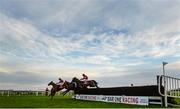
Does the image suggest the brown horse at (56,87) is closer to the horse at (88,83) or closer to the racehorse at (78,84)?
the racehorse at (78,84)

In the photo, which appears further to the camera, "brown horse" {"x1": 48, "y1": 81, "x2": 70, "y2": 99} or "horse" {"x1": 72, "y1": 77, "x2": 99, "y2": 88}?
"brown horse" {"x1": 48, "y1": 81, "x2": 70, "y2": 99}

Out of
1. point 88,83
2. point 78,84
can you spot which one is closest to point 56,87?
point 78,84

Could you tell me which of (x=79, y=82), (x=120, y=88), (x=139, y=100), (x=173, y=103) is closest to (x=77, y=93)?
(x=79, y=82)

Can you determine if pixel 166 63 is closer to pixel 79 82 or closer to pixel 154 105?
pixel 154 105

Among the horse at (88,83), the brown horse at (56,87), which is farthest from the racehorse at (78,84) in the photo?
the brown horse at (56,87)

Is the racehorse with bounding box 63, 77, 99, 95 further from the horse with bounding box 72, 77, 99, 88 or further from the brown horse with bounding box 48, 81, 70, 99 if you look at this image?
the brown horse with bounding box 48, 81, 70, 99

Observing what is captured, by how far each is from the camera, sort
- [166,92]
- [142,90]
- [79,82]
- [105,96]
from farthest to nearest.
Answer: [79,82], [105,96], [142,90], [166,92]

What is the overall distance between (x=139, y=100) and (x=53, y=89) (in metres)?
11.3

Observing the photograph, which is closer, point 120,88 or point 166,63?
point 166,63

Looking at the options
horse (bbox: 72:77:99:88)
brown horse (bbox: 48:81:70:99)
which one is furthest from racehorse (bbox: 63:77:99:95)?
brown horse (bbox: 48:81:70:99)

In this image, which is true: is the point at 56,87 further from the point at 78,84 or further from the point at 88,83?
the point at 88,83

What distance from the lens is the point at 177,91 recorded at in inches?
562

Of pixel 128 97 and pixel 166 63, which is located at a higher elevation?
pixel 166 63

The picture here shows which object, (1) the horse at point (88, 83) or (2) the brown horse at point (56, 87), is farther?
(2) the brown horse at point (56, 87)
